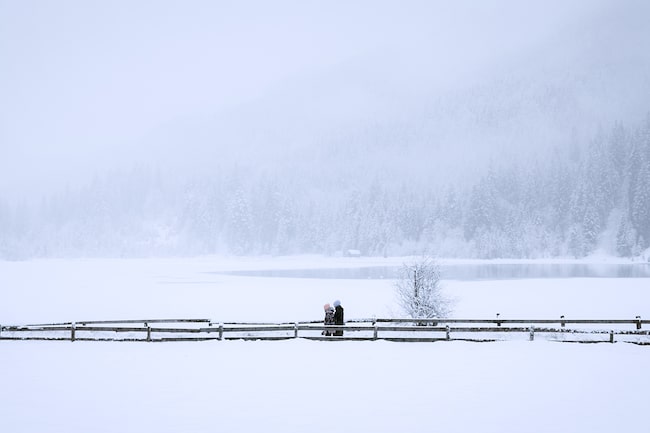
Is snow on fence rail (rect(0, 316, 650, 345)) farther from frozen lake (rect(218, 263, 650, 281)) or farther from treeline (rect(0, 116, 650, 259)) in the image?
treeline (rect(0, 116, 650, 259))

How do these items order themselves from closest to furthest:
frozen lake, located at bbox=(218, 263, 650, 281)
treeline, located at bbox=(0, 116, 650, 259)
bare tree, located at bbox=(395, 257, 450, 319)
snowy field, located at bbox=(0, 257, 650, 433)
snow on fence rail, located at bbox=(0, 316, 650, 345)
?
1. snowy field, located at bbox=(0, 257, 650, 433)
2. snow on fence rail, located at bbox=(0, 316, 650, 345)
3. bare tree, located at bbox=(395, 257, 450, 319)
4. frozen lake, located at bbox=(218, 263, 650, 281)
5. treeline, located at bbox=(0, 116, 650, 259)

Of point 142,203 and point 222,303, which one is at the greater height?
point 142,203

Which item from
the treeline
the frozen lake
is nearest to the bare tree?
the frozen lake

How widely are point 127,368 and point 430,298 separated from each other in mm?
16922

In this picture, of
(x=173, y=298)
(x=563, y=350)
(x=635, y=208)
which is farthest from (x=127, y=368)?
(x=635, y=208)

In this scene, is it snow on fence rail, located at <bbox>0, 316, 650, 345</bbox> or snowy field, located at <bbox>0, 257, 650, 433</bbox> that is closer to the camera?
snowy field, located at <bbox>0, 257, 650, 433</bbox>

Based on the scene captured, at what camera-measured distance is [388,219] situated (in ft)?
506

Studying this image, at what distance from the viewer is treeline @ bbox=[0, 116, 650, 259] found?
454 ft

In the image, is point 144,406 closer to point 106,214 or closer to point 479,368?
point 479,368

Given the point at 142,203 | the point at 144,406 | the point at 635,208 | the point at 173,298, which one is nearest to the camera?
the point at 144,406

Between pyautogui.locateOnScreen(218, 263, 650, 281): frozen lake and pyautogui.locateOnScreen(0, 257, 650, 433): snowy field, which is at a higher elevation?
A: pyautogui.locateOnScreen(218, 263, 650, 281): frozen lake

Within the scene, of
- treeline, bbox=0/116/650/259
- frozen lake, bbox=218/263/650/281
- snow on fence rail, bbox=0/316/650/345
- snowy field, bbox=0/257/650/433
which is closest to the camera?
snowy field, bbox=0/257/650/433

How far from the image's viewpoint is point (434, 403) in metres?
13.7

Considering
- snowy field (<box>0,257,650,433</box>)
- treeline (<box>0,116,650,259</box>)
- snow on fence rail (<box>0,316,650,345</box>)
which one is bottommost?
snowy field (<box>0,257,650,433</box>)
